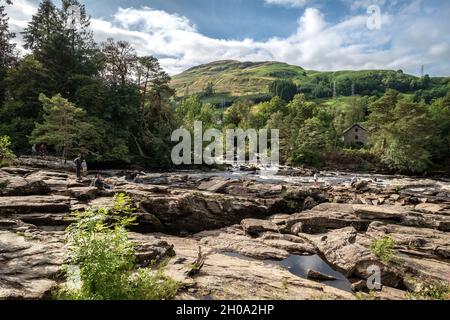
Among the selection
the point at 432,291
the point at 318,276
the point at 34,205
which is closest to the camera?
the point at 432,291

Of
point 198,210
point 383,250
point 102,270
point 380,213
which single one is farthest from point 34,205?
point 380,213

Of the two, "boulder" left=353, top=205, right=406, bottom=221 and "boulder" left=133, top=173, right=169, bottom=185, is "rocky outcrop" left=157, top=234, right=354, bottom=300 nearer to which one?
"boulder" left=353, top=205, right=406, bottom=221

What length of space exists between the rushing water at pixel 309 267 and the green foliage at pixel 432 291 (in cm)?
254

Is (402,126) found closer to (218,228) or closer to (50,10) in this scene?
(218,228)

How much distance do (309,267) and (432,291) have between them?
5.22 m

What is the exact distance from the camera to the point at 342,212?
23.7 metres

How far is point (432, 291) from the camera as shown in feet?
41.2

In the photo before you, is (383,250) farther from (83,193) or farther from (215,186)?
(215,186)

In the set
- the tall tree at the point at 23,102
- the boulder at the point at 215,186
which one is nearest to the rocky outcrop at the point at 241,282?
the boulder at the point at 215,186

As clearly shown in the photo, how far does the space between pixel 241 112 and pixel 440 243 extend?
116 meters

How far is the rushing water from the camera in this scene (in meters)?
14.0

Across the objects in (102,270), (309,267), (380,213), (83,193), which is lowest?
(309,267)

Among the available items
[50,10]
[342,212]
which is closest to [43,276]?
[342,212]

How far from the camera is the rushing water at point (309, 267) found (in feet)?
45.8
